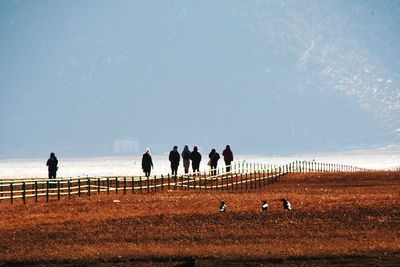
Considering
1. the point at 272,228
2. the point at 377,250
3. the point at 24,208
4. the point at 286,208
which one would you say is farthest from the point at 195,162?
the point at 377,250

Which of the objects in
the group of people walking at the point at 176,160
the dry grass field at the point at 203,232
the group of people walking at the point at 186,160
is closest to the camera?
the dry grass field at the point at 203,232

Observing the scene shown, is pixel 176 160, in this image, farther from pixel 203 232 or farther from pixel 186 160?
pixel 203 232

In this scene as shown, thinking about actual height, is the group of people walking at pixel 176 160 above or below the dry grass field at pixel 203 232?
above

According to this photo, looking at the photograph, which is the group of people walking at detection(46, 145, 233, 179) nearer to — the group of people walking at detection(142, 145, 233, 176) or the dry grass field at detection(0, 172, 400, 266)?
the group of people walking at detection(142, 145, 233, 176)

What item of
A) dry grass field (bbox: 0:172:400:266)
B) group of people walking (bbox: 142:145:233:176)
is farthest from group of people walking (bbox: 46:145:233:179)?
dry grass field (bbox: 0:172:400:266)

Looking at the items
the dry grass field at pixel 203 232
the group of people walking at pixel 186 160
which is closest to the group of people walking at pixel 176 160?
the group of people walking at pixel 186 160

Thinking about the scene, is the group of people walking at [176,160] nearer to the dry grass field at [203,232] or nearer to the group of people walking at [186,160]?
the group of people walking at [186,160]

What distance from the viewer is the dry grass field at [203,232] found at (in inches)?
1139

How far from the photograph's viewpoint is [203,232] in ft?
111

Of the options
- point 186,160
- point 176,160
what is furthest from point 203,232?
point 186,160

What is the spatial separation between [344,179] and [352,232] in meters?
35.8

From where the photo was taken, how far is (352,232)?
33250 millimetres

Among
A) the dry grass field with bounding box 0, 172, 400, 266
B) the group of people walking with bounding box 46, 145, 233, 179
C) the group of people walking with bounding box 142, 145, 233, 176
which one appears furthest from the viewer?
the group of people walking with bounding box 142, 145, 233, 176

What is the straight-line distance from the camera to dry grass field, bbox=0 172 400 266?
2894 centimetres
